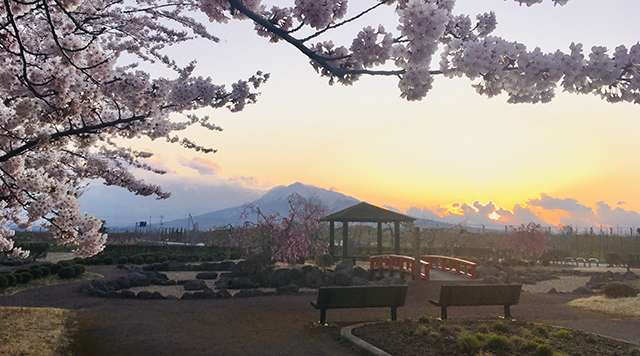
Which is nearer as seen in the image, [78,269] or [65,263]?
[78,269]

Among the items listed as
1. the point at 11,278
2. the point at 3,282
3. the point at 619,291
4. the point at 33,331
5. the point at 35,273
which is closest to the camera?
the point at 33,331

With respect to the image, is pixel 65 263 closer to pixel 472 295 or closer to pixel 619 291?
pixel 472 295

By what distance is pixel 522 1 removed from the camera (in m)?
3.92

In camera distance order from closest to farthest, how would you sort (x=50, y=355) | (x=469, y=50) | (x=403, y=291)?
(x=469, y=50) → (x=50, y=355) → (x=403, y=291)

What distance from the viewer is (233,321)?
7840 millimetres

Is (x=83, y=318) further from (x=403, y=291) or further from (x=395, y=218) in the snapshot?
(x=395, y=218)

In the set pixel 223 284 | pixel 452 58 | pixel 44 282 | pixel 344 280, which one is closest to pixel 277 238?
pixel 223 284

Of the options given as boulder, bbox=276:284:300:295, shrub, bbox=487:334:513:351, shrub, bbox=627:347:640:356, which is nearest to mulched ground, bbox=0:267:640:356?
boulder, bbox=276:284:300:295

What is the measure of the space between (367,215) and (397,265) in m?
4.08

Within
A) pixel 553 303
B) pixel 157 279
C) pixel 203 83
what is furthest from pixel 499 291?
pixel 157 279

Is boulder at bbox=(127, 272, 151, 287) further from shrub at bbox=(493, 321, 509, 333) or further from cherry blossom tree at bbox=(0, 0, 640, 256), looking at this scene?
shrub at bbox=(493, 321, 509, 333)

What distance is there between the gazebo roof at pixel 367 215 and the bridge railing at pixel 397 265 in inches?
105

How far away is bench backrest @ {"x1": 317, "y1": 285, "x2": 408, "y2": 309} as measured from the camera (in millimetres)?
7367

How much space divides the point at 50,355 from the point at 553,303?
421 inches
